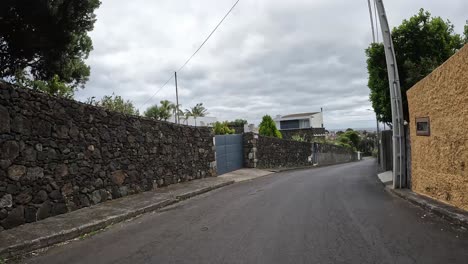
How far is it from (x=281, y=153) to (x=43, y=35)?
17.7m

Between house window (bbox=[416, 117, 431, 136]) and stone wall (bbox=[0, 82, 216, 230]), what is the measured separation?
25.4 feet

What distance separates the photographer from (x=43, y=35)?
Result: 14.3 m

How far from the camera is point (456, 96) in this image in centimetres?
713

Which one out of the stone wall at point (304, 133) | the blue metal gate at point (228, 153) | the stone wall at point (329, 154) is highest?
the stone wall at point (304, 133)

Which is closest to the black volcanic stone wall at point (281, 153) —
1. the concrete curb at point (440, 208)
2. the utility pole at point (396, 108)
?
the utility pole at point (396, 108)

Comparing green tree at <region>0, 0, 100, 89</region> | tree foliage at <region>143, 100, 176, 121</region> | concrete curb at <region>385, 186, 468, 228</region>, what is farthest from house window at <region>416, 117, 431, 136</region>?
tree foliage at <region>143, 100, 176, 121</region>

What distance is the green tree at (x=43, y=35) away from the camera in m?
13.1

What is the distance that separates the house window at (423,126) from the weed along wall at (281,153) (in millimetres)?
12978

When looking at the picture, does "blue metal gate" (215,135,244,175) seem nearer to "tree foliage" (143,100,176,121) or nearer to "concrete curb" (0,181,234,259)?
"concrete curb" (0,181,234,259)

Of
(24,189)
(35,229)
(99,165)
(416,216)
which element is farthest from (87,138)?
(416,216)

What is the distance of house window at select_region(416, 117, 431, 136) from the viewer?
896 cm

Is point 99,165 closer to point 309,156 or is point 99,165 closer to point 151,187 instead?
point 151,187

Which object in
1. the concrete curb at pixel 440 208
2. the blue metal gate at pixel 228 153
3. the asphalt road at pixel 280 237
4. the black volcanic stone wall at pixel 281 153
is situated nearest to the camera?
the asphalt road at pixel 280 237

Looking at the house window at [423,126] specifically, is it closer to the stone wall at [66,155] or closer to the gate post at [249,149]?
the stone wall at [66,155]
